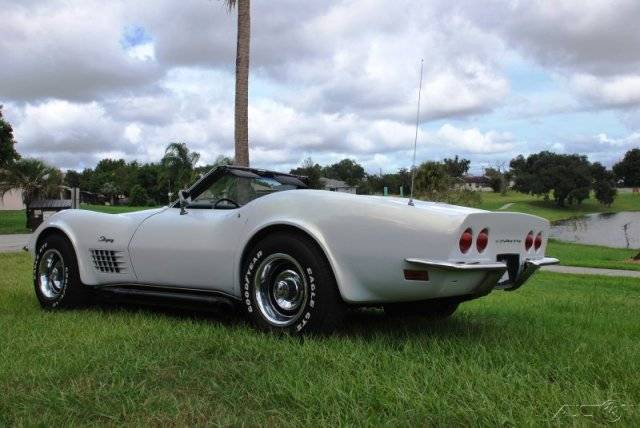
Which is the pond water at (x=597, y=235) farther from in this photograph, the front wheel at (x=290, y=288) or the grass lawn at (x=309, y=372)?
the front wheel at (x=290, y=288)

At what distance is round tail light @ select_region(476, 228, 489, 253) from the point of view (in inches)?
151

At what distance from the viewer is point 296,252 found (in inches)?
159

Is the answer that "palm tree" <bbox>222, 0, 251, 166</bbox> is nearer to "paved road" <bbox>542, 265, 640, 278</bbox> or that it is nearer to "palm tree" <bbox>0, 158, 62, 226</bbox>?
"paved road" <bbox>542, 265, 640, 278</bbox>

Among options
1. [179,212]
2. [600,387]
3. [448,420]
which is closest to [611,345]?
[600,387]

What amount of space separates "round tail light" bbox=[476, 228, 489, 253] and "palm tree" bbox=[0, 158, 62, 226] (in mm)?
37458

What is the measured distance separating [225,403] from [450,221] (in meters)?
1.66

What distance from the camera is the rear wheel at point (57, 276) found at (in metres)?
5.53

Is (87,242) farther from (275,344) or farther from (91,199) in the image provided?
(91,199)

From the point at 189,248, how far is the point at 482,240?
220 centimetres

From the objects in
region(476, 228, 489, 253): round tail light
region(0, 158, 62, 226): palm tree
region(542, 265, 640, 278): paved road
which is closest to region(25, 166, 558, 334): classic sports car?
region(476, 228, 489, 253): round tail light

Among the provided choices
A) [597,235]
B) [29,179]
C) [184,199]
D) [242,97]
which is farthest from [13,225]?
[597,235]

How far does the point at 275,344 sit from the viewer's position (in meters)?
3.83

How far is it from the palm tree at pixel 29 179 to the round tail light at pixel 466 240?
1477 inches

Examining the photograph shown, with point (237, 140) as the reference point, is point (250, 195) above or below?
below
